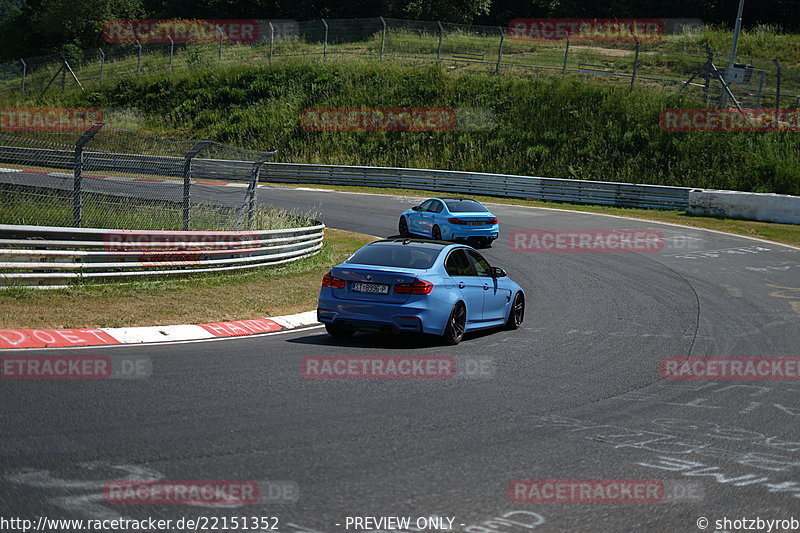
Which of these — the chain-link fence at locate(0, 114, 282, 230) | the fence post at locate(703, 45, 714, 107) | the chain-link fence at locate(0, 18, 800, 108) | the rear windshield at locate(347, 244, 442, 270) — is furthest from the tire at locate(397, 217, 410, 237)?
the fence post at locate(703, 45, 714, 107)

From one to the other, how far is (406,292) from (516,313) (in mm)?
2990

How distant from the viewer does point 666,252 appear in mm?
23891

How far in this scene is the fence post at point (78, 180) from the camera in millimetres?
13922

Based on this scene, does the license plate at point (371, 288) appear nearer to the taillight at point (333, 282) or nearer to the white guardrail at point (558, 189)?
the taillight at point (333, 282)

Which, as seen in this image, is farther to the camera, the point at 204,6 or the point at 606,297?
the point at 204,6

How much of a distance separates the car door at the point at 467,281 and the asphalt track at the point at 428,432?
472 mm

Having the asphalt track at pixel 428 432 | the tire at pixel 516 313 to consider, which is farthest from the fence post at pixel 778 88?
the tire at pixel 516 313

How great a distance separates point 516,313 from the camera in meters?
13.8

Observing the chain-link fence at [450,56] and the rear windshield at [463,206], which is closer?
the rear windshield at [463,206]

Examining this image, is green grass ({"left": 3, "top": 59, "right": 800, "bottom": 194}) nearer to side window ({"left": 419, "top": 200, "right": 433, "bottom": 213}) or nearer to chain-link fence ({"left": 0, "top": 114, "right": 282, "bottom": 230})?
side window ({"left": 419, "top": 200, "right": 433, "bottom": 213})

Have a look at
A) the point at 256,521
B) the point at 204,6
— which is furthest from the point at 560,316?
the point at 204,6

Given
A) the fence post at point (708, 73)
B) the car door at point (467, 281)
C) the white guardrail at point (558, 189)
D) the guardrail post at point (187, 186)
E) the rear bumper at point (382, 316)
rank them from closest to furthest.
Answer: the rear bumper at point (382, 316) < the car door at point (467, 281) < the guardrail post at point (187, 186) < the white guardrail at point (558, 189) < the fence post at point (708, 73)

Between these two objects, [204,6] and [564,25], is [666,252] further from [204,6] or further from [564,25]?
[204,6]

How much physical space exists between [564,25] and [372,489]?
64312mm
